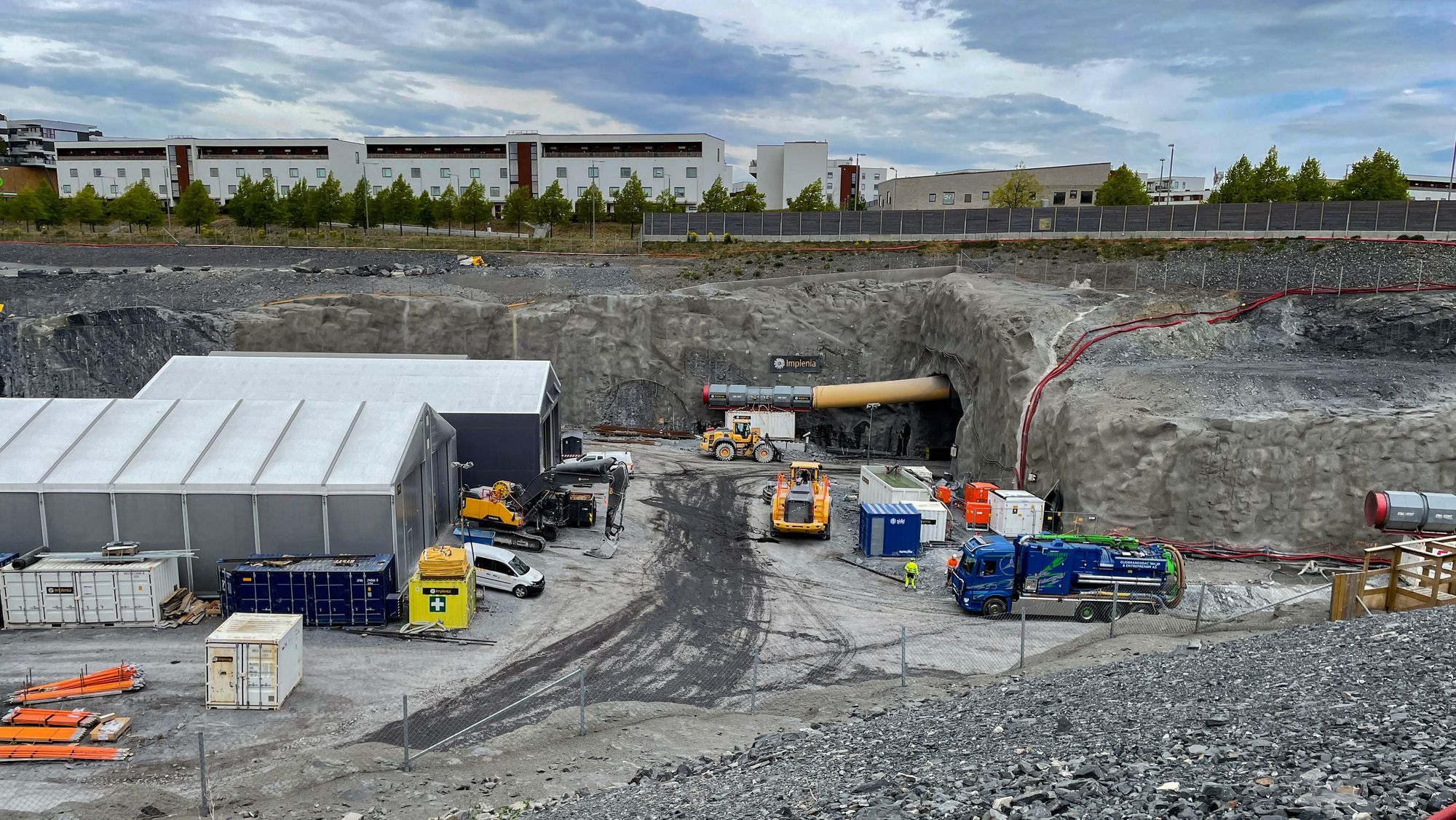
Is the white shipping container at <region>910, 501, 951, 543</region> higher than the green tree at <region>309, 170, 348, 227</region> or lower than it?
lower

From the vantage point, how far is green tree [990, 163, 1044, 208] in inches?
2707

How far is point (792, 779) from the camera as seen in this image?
12.4 metres

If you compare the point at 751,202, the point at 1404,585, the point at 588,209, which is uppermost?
the point at 751,202

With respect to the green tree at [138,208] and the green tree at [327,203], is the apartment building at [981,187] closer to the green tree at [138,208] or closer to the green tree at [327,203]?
the green tree at [327,203]

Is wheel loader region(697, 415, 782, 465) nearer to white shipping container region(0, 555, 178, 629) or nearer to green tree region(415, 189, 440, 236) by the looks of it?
white shipping container region(0, 555, 178, 629)

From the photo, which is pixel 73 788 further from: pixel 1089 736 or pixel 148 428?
pixel 1089 736

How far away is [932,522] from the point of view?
101ft

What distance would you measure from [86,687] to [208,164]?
9253 centimetres

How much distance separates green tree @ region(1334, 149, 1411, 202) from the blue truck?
4851cm

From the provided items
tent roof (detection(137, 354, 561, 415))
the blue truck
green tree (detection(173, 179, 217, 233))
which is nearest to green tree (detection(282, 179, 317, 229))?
green tree (detection(173, 179, 217, 233))

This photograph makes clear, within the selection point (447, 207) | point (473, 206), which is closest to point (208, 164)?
point (447, 207)

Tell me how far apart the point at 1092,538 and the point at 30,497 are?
95.8ft

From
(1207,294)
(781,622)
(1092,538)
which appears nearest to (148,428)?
(781,622)

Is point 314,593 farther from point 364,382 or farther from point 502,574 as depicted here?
point 364,382
